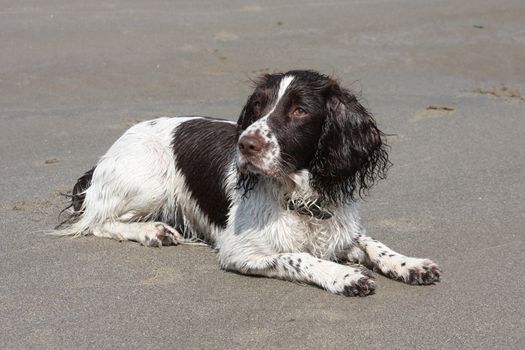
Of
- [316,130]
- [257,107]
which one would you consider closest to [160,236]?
[257,107]

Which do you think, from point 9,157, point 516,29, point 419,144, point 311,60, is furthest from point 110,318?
point 516,29

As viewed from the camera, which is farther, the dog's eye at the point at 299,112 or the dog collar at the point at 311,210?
the dog collar at the point at 311,210

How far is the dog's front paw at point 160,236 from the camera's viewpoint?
588 cm

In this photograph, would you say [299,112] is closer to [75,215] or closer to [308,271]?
[308,271]

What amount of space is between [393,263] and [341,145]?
76 centimetres

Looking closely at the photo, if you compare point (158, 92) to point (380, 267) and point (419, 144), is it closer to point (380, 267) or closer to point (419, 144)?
point (419, 144)

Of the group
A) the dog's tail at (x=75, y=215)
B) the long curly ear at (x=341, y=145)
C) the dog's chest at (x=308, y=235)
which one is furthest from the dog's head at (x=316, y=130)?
the dog's tail at (x=75, y=215)

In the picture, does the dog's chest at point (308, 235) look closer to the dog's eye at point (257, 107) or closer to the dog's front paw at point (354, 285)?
the dog's front paw at point (354, 285)

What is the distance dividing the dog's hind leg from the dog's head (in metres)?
0.96

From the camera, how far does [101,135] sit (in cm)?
855

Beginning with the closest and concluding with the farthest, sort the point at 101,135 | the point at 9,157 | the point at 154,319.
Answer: the point at 154,319 → the point at 9,157 → the point at 101,135

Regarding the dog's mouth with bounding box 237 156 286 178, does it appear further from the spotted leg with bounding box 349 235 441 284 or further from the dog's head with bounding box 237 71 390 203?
the spotted leg with bounding box 349 235 441 284

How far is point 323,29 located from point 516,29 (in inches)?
111

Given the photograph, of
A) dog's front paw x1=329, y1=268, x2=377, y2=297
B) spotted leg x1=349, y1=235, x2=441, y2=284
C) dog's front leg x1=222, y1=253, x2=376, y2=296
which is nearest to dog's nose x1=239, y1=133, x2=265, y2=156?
dog's front leg x1=222, y1=253, x2=376, y2=296
